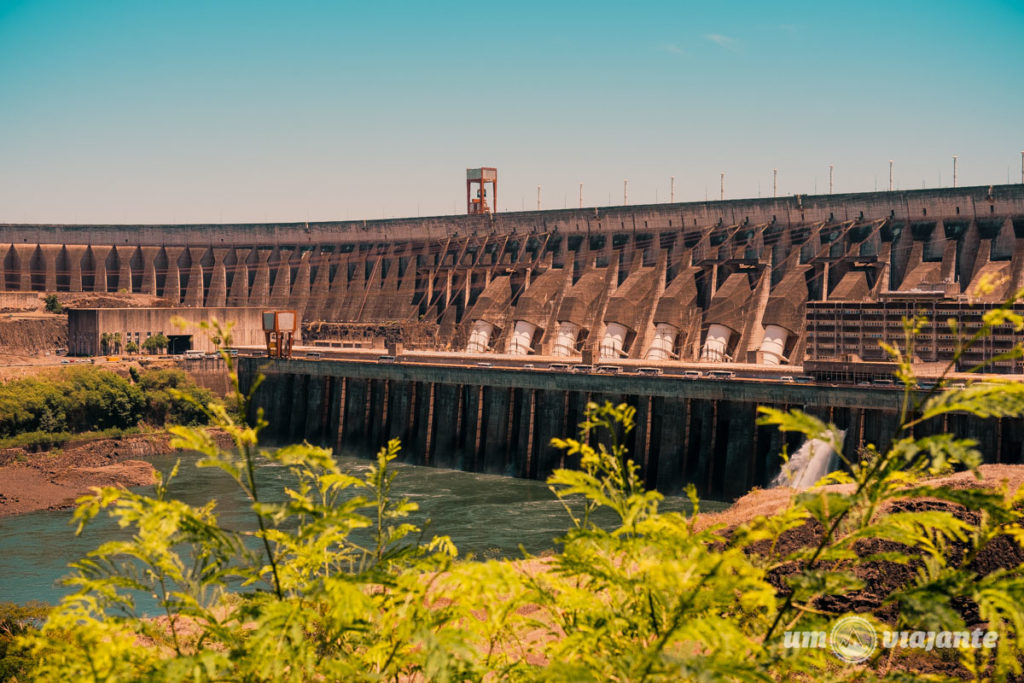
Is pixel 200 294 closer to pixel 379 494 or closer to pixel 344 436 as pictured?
pixel 344 436

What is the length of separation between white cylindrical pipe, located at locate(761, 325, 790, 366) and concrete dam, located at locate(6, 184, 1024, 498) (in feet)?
0.64

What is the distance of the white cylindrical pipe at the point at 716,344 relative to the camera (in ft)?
291

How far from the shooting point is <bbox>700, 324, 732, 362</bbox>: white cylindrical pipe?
88750 millimetres

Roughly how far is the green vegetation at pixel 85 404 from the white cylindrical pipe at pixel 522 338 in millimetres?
28818

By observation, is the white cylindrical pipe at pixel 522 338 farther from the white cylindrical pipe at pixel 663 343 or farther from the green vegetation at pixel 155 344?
the green vegetation at pixel 155 344

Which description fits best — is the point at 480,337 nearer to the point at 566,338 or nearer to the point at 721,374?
the point at 566,338

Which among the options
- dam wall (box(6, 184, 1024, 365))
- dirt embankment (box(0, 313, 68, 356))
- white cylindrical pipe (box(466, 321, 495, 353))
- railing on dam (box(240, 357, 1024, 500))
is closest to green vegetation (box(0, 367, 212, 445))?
railing on dam (box(240, 357, 1024, 500))

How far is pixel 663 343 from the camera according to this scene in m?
93.1

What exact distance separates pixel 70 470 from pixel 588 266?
54276 mm

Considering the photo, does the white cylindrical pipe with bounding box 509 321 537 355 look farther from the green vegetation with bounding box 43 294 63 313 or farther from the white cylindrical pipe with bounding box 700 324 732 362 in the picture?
the green vegetation with bounding box 43 294 63 313

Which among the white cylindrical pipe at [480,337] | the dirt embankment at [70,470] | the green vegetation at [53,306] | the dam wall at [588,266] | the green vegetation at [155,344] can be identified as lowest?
the dirt embankment at [70,470]

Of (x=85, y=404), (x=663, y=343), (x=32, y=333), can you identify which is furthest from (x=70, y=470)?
(x=663, y=343)

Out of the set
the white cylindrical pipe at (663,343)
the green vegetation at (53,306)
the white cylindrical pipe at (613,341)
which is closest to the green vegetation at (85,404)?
the green vegetation at (53,306)

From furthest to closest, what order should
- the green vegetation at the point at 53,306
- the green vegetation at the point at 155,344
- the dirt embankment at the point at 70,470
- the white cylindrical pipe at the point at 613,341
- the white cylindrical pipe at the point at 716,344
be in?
the green vegetation at the point at 53,306
the green vegetation at the point at 155,344
the white cylindrical pipe at the point at 613,341
the white cylindrical pipe at the point at 716,344
the dirt embankment at the point at 70,470
